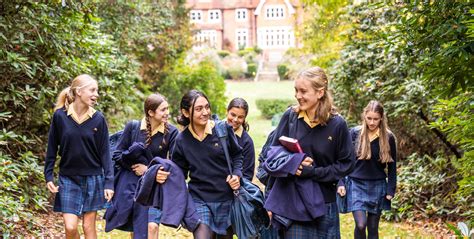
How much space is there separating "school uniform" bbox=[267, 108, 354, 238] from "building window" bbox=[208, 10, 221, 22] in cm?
7639

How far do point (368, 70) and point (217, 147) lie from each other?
369 inches

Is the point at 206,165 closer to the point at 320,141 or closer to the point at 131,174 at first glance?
the point at 320,141

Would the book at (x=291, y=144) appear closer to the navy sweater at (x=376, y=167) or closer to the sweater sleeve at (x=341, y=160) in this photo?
the sweater sleeve at (x=341, y=160)

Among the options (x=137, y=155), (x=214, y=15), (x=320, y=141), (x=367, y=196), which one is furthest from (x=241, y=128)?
(x=214, y=15)

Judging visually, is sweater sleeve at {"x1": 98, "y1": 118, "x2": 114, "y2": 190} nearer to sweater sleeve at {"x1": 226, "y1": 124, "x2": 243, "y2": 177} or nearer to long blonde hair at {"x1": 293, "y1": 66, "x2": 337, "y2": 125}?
sweater sleeve at {"x1": 226, "y1": 124, "x2": 243, "y2": 177}

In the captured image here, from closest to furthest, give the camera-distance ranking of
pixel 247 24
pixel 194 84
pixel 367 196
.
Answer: pixel 367 196, pixel 194 84, pixel 247 24

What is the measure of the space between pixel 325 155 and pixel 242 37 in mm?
78695

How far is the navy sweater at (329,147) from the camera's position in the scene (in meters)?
6.03

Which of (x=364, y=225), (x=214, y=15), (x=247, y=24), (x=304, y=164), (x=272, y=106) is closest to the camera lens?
Answer: (x=304, y=164)

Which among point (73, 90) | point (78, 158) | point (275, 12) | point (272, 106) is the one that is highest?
point (275, 12)

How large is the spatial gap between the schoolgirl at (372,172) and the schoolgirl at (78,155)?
279 centimetres

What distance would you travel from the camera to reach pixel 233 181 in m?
6.44

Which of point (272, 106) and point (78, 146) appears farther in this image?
point (272, 106)

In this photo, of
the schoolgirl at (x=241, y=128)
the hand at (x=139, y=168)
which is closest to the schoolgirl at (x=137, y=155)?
the hand at (x=139, y=168)
